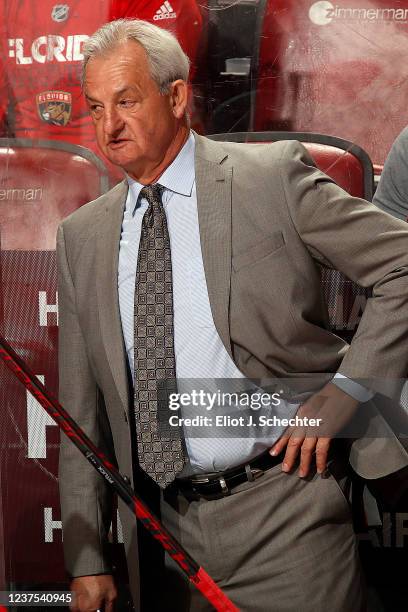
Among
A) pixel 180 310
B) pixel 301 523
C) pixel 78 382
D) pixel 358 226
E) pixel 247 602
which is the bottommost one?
pixel 247 602

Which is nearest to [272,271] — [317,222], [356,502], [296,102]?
[317,222]

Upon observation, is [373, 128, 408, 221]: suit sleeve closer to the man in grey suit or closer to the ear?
the man in grey suit

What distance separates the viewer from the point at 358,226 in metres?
1.09

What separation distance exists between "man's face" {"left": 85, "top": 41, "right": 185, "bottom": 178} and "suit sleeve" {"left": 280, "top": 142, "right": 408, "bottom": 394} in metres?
0.19

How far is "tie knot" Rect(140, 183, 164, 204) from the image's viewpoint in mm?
1215

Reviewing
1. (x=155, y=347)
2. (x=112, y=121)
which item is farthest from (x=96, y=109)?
(x=155, y=347)

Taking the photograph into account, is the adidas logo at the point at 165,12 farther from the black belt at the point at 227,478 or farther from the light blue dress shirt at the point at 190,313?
the black belt at the point at 227,478

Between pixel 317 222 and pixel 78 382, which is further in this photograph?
pixel 78 382

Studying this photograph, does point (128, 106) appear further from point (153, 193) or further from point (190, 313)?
point (190, 313)

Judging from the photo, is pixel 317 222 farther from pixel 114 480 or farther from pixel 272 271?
pixel 114 480

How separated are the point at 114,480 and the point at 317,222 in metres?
0.48

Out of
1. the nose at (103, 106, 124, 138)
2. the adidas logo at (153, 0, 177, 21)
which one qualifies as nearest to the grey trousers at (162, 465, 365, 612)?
the nose at (103, 106, 124, 138)

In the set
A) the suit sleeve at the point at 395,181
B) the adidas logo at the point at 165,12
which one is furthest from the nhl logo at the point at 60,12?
the suit sleeve at the point at 395,181

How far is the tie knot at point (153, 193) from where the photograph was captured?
1215mm
